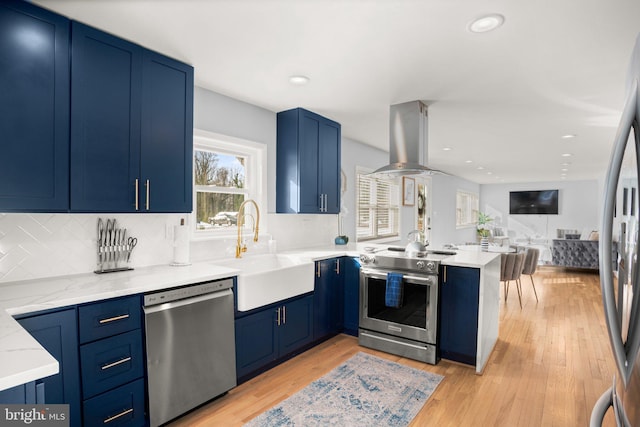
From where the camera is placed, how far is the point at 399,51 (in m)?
2.30

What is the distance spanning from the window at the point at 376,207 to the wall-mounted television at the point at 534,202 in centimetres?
683

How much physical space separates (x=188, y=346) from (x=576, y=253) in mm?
8672

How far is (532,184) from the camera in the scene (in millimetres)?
11023

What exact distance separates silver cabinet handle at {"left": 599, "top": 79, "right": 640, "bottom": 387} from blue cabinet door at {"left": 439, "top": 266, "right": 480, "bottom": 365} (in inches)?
87.3

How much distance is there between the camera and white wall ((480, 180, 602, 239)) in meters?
10.1

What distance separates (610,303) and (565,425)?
201cm

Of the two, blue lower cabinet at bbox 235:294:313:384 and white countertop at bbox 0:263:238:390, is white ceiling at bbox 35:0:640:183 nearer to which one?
white countertop at bbox 0:263:238:390

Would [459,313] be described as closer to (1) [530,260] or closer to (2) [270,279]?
(2) [270,279]

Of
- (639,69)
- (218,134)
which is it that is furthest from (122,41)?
(639,69)

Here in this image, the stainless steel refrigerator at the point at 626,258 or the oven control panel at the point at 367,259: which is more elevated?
the stainless steel refrigerator at the point at 626,258

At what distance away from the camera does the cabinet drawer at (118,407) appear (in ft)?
5.86

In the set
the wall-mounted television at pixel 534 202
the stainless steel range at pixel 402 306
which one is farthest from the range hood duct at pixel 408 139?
the wall-mounted television at pixel 534 202

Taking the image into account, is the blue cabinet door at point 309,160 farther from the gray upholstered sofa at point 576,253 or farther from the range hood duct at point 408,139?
the gray upholstered sofa at point 576,253

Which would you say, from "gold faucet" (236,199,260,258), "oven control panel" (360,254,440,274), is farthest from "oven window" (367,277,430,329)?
"gold faucet" (236,199,260,258)
